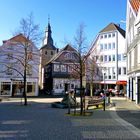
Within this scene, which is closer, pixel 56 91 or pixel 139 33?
pixel 139 33

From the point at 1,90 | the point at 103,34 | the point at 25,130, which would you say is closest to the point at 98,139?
the point at 25,130

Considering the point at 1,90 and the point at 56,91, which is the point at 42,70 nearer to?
the point at 56,91

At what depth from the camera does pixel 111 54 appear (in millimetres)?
69750

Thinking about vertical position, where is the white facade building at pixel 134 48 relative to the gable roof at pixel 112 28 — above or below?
below

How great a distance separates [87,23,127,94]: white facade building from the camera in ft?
223

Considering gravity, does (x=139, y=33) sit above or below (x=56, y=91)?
above

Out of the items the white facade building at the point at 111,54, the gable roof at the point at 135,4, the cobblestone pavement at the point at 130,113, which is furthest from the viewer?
the white facade building at the point at 111,54

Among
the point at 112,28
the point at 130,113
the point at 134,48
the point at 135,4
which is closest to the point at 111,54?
the point at 112,28

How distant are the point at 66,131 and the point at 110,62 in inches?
2263

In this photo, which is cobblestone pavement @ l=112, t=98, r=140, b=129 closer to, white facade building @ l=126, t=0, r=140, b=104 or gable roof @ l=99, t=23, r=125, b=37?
white facade building @ l=126, t=0, r=140, b=104

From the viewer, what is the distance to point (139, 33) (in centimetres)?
2817

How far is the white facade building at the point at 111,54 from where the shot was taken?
67875 mm

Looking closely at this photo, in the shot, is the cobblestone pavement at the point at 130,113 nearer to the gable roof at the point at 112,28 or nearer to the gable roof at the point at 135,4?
the gable roof at the point at 135,4

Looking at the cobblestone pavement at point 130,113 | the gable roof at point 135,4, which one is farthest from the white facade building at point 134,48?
the cobblestone pavement at point 130,113
